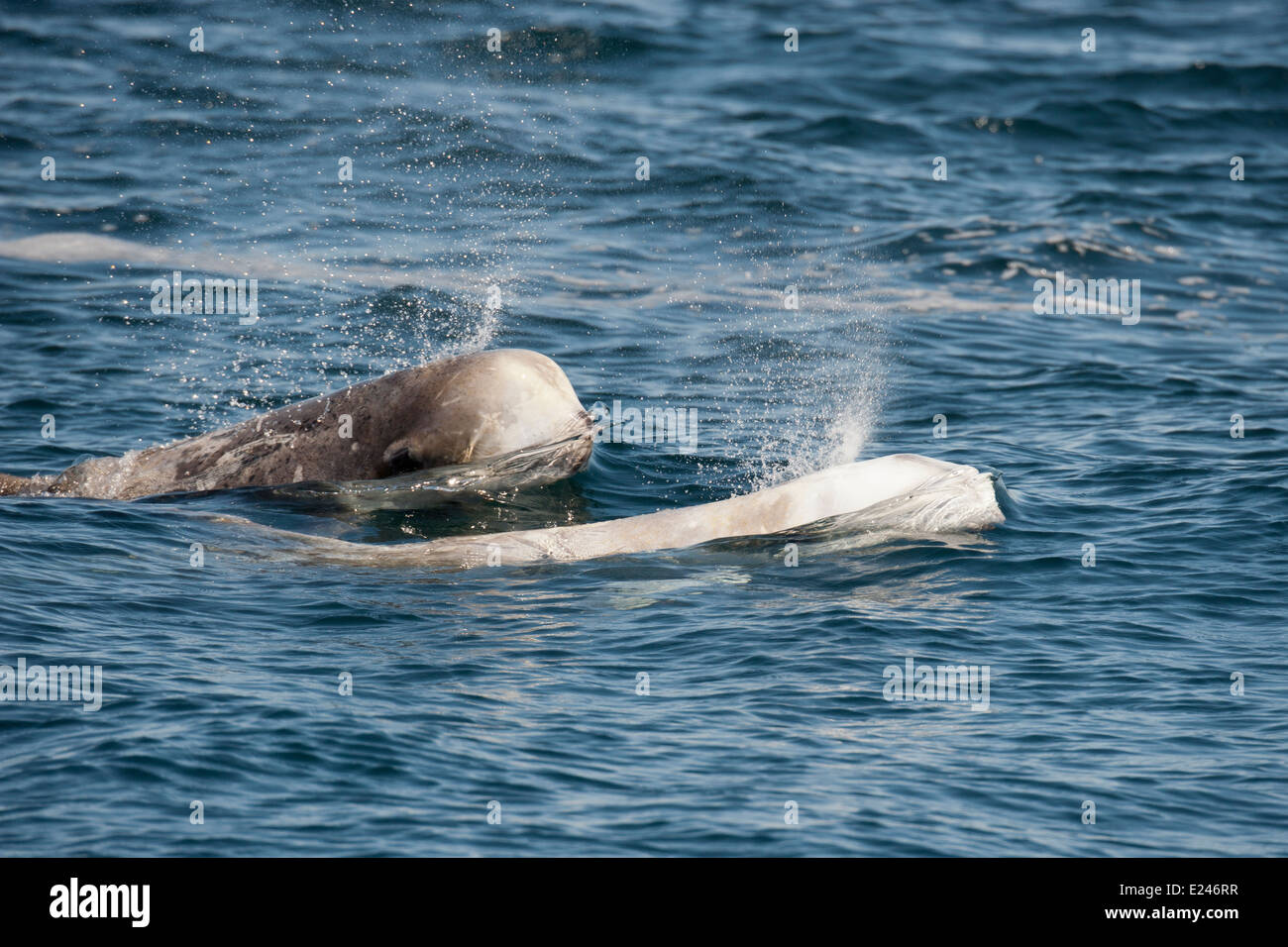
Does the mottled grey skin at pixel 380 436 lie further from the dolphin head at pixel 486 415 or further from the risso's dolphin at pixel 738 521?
the risso's dolphin at pixel 738 521

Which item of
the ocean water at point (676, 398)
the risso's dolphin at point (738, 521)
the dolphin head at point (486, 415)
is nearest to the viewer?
the ocean water at point (676, 398)

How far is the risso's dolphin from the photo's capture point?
35.8 feet

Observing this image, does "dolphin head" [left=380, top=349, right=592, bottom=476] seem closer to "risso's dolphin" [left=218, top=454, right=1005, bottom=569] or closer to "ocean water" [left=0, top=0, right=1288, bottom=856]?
"ocean water" [left=0, top=0, right=1288, bottom=856]

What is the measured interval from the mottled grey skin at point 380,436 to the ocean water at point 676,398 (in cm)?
53

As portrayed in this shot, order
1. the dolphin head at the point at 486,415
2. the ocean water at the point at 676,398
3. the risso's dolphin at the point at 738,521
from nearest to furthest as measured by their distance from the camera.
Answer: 1. the ocean water at the point at 676,398
2. the risso's dolphin at the point at 738,521
3. the dolphin head at the point at 486,415

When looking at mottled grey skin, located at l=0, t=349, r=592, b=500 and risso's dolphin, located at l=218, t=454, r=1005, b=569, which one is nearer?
risso's dolphin, located at l=218, t=454, r=1005, b=569

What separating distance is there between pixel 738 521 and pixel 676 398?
17.9 feet

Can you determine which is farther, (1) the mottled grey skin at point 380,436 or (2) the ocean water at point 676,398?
(1) the mottled grey skin at point 380,436

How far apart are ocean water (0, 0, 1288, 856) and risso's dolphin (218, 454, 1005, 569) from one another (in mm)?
210

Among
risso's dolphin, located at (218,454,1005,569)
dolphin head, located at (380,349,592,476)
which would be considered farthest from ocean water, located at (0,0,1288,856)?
dolphin head, located at (380,349,592,476)

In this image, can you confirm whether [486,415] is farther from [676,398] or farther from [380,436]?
[676,398]

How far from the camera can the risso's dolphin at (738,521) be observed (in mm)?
10906

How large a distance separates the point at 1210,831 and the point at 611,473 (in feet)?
24.6

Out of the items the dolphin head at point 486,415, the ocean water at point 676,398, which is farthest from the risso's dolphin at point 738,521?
the dolphin head at point 486,415
